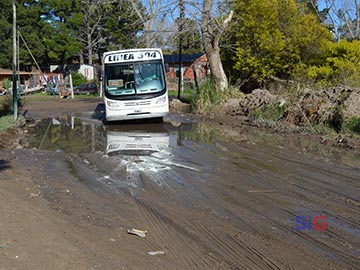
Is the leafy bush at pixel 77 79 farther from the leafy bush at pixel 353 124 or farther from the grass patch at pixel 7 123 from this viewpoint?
the leafy bush at pixel 353 124

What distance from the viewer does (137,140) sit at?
48.7ft

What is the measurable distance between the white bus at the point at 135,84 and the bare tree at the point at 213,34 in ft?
21.9

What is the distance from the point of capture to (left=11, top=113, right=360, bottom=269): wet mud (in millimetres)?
5363

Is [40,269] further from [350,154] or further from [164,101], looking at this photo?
[164,101]

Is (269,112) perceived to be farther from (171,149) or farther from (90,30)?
(90,30)

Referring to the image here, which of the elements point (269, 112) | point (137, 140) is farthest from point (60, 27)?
point (137, 140)

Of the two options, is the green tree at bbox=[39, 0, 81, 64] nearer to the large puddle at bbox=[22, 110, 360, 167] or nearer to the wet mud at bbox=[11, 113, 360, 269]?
the large puddle at bbox=[22, 110, 360, 167]

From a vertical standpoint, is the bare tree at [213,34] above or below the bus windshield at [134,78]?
above

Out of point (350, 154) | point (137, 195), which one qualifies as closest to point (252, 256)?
point (137, 195)

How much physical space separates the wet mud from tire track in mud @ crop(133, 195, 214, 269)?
0.01 meters

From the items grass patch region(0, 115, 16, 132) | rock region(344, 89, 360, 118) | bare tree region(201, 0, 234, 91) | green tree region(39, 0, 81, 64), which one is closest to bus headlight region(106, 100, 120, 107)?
grass patch region(0, 115, 16, 132)

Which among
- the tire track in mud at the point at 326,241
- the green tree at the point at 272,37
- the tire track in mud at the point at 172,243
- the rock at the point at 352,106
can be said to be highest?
the green tree at the point at 272,37

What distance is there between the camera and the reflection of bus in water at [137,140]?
41.9 feet

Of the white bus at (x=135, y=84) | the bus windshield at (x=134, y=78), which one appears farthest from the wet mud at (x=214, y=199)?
the bus windshield at (x=134, y=78)
